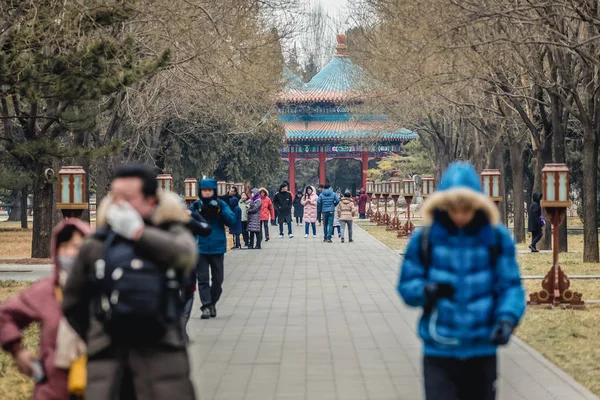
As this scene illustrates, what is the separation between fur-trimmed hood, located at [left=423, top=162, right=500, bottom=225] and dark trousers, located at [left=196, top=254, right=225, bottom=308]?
24.2ft

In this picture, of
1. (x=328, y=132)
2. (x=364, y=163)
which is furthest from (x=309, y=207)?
(x=364, y=163)

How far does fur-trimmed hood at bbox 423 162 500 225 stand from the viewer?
5305mm

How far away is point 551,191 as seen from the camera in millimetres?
15031

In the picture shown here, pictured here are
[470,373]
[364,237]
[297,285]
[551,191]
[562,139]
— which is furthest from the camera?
[364,237]

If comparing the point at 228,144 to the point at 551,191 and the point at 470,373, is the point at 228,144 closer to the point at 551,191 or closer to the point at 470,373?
the point at 551,191

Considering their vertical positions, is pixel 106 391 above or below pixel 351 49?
below

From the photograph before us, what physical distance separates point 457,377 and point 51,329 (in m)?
1.88

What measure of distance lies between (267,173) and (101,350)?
160 feet

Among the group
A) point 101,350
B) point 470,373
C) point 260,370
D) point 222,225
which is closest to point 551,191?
point 222,225

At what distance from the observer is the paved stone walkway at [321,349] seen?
8594mm

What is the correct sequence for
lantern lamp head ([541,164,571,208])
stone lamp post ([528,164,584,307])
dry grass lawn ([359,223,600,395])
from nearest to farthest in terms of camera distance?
dry grass lawn ([359,223,600,395]) → stone lamp post ([528,164,584,307]) → lantern lamp head ([541,164,571,208])

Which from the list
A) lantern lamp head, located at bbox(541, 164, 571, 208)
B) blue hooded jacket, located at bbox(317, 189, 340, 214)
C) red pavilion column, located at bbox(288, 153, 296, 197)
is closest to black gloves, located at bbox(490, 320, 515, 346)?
lantern lamp head, located at bbox(541, 164, 571, 208)

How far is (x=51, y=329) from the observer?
Answer: 5.26 metres

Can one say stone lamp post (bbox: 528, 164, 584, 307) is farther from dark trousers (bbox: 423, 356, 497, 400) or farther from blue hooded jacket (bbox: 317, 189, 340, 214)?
blue hooded jacket (bbox: 317, 189, 340, 214)
